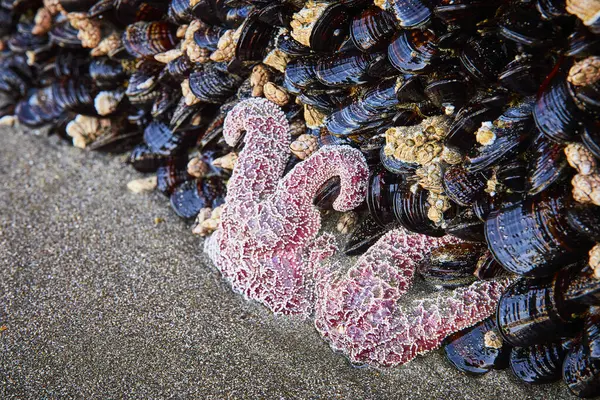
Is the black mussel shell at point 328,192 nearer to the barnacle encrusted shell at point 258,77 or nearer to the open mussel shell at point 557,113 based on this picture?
the barnacle encrusted shell at point 258,77

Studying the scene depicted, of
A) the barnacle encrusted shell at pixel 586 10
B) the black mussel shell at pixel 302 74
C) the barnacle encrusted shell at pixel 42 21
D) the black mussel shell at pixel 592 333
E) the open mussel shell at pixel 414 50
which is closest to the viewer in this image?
the barnacle encrusted shell at pixel 586 10

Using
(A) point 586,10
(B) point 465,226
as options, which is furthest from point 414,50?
(B) point 465,226

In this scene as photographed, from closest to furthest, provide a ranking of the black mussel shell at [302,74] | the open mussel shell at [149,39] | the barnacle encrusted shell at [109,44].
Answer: the black mussel shell at [302,74], the open mussel shell at [149,39], the barnacle encrusted shell at [109,44]

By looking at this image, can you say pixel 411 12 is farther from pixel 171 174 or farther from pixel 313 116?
pixel 171 174

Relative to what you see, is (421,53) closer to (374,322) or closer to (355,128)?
(355,128)

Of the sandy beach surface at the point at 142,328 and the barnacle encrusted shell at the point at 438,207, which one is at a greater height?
the barnacle encrusted shell at the point at 438,207

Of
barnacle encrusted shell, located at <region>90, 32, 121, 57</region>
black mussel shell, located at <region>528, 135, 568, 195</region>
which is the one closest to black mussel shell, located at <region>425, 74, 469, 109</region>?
black mussel shell, located at <region>528, 135, 568, 195</region>

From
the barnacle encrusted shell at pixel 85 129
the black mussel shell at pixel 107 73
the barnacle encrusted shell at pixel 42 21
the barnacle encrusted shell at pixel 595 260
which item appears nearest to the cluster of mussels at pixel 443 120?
the barnacle encrusted shell at pixel 595 260
